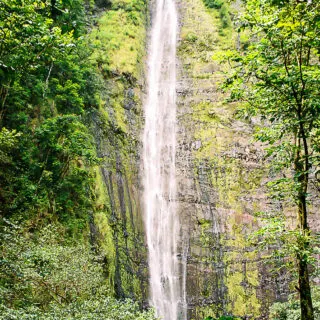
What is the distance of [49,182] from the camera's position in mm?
12281

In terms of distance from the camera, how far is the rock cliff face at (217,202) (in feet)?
60.7

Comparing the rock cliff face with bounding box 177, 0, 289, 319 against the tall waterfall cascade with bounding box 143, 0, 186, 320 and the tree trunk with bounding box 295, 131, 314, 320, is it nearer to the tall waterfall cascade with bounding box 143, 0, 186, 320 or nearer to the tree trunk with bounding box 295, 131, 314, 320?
the tall waterfall cascade with bounding box 143, 0, 186, 320

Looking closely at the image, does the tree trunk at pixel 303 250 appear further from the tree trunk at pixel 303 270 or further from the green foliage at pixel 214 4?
the green foliage at pixel 214 4

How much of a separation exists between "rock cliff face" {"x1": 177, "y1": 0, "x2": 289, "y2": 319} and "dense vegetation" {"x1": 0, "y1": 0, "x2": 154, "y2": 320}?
446 cm

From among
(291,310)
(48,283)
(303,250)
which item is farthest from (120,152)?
(303,250)

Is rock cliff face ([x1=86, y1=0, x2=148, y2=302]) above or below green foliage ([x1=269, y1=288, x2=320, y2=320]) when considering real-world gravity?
above

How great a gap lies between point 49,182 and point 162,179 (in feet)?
32.1

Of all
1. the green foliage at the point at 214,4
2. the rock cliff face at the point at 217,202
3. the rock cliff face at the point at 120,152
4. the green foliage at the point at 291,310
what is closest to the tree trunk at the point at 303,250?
the green foliage at the point at 291,310

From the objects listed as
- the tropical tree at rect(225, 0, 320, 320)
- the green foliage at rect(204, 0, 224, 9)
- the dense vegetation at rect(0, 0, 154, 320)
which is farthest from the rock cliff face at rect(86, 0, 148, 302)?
the tropical tree at rect(225, 0, 320, 320)

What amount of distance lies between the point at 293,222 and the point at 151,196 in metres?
8.26

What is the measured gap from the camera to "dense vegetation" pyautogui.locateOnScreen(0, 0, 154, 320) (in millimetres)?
7215

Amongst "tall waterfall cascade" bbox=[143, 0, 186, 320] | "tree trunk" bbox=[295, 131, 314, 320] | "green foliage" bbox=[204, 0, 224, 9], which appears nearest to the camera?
"tree trunk" bbox=[295, 131, 314, 320]

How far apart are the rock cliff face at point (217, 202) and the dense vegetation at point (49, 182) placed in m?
4.46

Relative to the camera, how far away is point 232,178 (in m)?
21.6
